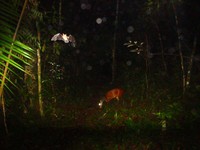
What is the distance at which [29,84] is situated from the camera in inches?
388

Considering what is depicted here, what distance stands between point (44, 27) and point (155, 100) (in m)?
5.20

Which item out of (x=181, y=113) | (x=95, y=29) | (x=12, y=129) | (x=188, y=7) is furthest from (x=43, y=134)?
(x=95, y=29)

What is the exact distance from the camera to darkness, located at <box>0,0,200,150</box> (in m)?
8.49

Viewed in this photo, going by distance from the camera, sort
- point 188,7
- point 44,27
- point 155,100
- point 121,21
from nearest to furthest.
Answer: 1. point 44,27
2. point 155,100
3. point 188,7
4. point 121,21

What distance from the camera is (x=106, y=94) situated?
12.5 m

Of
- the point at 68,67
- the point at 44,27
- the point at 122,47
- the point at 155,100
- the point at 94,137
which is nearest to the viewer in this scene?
the point at 94,137

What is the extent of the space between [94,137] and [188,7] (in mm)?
10340

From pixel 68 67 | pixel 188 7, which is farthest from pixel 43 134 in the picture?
pixel 188 7

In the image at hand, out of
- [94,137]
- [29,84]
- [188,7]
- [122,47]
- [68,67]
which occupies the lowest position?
[94,137]

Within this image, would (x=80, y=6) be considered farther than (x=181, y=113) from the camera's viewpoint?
Yes

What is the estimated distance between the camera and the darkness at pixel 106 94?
334 inches

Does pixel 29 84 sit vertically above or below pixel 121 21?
below

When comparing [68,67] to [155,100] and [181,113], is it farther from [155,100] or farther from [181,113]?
[181,113]

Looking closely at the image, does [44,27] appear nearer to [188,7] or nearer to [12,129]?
[12,129]
